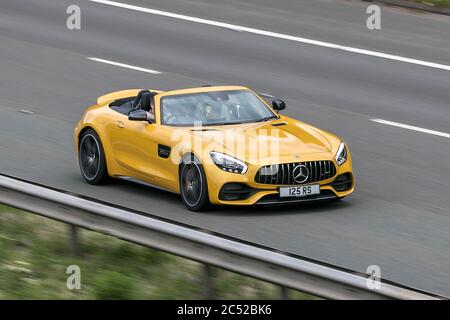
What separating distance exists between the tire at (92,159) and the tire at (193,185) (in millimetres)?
1627

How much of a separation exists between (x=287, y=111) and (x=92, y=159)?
4.53m

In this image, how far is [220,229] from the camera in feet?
38.9

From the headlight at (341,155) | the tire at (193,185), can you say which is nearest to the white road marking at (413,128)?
the headlight at (341,155)

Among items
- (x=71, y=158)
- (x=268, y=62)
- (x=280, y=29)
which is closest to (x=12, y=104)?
(x=71, y=158)

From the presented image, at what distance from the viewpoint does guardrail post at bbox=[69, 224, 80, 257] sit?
9.95m

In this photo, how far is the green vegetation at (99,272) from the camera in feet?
29.2

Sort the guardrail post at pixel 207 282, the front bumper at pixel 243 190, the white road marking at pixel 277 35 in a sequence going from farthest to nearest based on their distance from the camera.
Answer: the white road marking at pixel 277 35
the front bumper at pixel 243 190
the guardrail post at pixel 207 282

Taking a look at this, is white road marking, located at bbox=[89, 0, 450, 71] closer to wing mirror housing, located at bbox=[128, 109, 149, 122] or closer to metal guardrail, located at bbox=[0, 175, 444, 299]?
wing mirror housing, located at bbox=[128, 109, 149, 122]

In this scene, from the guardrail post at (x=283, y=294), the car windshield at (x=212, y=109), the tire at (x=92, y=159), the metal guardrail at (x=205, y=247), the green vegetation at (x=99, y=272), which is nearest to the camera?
the metal guardrail at (x=205, y=247)

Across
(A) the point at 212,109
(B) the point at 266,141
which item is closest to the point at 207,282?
(B) the point at 266,141

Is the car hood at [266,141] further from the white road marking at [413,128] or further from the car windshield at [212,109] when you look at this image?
the white road marking at [413,128]

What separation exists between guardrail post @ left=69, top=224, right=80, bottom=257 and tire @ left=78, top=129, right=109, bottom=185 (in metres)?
4.05

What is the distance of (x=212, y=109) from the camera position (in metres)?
13.6

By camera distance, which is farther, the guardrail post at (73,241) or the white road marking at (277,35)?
the white road marking at (277,35)
